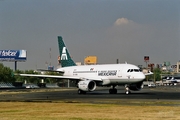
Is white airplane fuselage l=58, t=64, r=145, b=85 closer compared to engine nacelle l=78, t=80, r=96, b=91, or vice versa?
white airplane fuselage l=58, t=64, r=145, b=85

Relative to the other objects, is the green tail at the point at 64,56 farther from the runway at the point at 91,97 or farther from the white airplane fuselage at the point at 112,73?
the runway at the point at 91,97

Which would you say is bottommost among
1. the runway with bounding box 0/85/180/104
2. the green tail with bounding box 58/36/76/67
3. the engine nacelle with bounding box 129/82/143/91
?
the runway with bounding box 0/85/180/104

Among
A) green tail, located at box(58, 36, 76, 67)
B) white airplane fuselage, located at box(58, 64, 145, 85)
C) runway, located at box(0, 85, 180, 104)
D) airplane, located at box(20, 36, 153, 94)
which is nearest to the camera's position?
runway, located at box(0, 85, 180, 104)

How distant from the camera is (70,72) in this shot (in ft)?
210

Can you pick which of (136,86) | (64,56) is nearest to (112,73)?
(136,86)

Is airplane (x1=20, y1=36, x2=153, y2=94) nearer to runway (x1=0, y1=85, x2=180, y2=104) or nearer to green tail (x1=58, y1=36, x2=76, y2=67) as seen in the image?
runway (x1=0, y1=85, x2=180, y2=104)

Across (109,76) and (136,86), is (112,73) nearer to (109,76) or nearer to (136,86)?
(109,76)

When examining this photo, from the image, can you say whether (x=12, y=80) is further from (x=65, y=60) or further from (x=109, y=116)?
(x=109, y=116)

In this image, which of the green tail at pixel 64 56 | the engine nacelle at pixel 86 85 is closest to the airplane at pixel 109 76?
the engine nacelle at pixel 86 85

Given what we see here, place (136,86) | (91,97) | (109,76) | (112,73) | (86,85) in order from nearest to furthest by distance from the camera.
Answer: (91,97), (86,85), (112,73), (109,76), (136,86)

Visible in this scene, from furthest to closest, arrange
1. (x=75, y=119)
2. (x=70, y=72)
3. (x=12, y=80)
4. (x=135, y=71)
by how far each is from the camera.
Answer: (x=12, y=80)
(x=70, y=72)
(x=135, y=71)
(x=75, y=119)

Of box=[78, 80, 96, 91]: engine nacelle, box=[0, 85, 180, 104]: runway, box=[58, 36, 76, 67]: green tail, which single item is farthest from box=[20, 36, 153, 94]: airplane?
box=[58, 36, 76, 67]: green tail

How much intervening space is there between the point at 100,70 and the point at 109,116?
36499mm

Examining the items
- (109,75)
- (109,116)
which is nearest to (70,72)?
(109,75)
